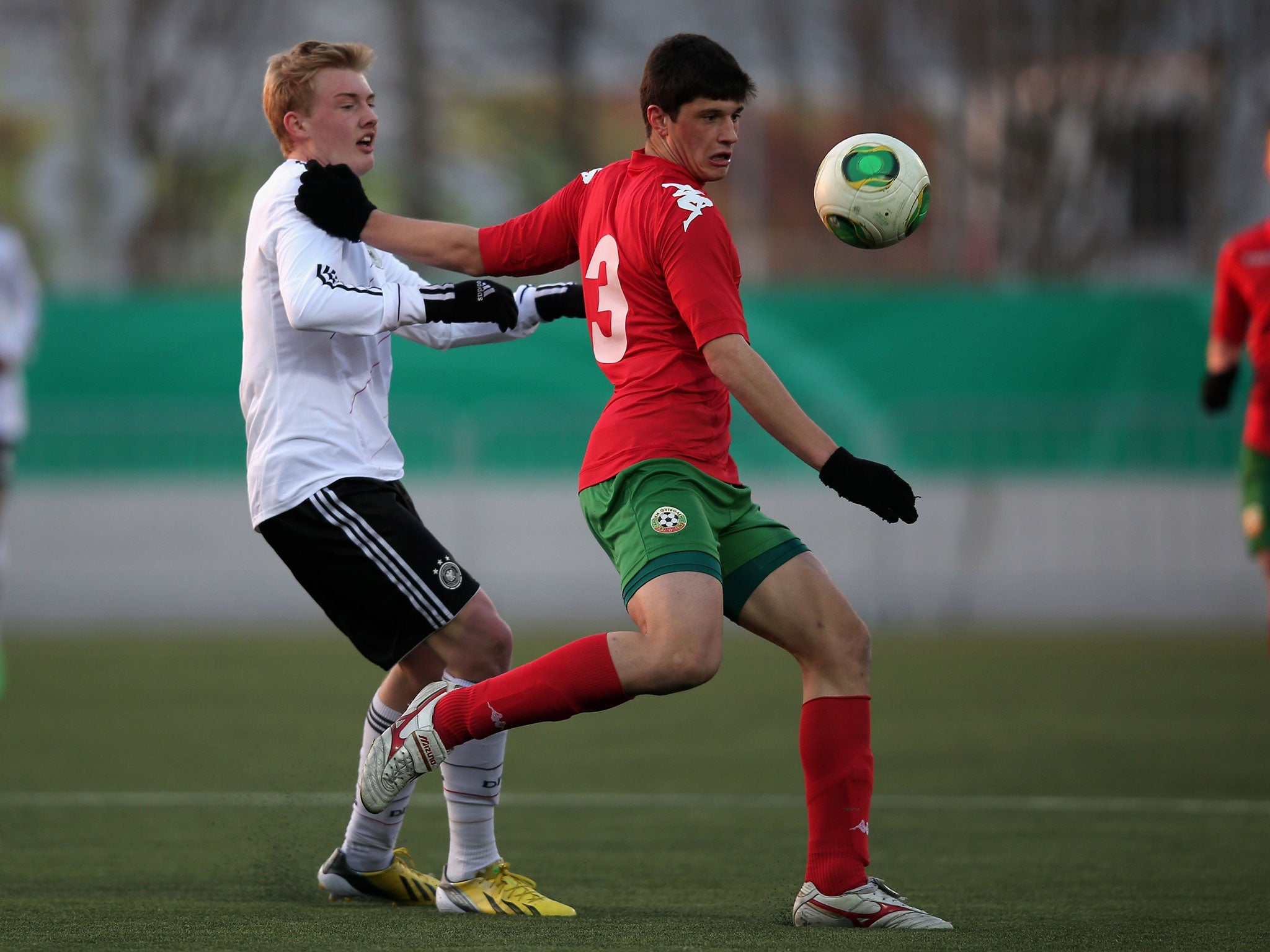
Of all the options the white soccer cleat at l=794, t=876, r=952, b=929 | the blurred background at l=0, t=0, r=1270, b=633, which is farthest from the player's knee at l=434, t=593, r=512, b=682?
the blurred background at l=0, t=0, r=1270, b=633

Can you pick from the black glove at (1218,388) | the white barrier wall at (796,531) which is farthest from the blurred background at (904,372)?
the black glove at (1218,388)

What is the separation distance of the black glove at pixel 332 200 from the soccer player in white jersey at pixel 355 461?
0.05m

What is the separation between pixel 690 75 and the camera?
4.46 m

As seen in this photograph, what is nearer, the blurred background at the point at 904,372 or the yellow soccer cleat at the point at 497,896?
the yellow soccer cleat at the point at 497,896

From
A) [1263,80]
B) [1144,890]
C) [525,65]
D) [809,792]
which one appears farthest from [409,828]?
[525,65]

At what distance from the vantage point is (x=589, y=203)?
15.3 feet

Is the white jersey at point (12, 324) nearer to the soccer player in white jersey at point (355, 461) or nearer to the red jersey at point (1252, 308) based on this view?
the soccer player in white jersey at point (355, 461)

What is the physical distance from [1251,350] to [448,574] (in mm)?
5238

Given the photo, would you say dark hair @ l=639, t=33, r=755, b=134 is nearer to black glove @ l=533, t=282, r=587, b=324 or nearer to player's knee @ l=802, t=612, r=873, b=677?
black glove @ l=533, t=282, r=587, b=324

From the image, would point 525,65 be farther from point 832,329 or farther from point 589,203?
point 589,203

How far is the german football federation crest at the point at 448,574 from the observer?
15.3 ft

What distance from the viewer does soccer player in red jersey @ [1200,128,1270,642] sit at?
821 centimetres

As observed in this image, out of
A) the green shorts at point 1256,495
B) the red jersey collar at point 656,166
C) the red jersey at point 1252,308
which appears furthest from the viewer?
the green shorts at point 1256,495

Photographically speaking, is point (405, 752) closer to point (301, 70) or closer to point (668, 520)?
point (668, 520)
